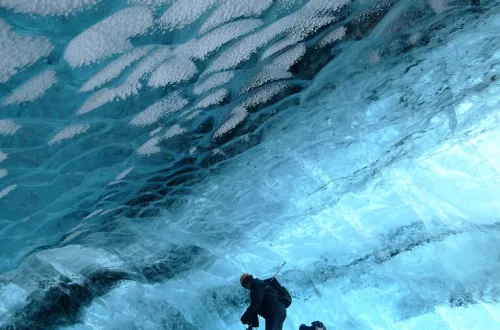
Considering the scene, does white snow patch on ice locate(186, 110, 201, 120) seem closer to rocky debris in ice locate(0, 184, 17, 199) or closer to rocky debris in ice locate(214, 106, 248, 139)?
rocky debris in ice locate(214, 106, 248, 139)

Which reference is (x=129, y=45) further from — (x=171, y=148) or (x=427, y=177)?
(x=427, y=177)

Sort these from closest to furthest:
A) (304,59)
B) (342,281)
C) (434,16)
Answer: (434,16) → (304,59) → (342,281)

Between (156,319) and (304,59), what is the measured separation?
317cm

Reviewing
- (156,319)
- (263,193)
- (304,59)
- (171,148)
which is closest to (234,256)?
(263,193)

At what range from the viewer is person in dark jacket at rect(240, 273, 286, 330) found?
331 cm

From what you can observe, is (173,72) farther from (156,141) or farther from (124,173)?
(124,173)

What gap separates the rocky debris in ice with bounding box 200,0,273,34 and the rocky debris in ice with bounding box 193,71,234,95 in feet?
1.07

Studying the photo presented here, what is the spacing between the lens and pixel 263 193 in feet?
11.4

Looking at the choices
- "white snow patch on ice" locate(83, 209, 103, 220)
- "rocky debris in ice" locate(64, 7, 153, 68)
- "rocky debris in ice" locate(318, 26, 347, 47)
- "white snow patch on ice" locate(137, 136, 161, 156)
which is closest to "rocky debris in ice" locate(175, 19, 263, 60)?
"rocky debris in ice" locate(64, 7, 153, 68)

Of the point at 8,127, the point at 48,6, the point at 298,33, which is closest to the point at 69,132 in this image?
the point at 8,127

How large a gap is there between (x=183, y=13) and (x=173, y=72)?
0.38m

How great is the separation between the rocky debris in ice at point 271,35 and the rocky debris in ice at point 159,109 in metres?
0.27

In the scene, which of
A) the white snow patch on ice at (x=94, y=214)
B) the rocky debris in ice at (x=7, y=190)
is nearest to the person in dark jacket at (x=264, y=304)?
the white snow patch on ice at (x=94, y=214)

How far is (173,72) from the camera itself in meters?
2.41
